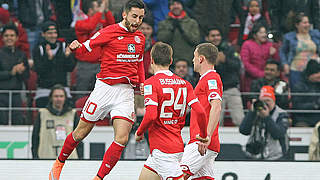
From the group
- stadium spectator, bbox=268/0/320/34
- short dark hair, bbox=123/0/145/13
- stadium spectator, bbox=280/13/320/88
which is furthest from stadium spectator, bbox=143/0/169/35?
short dark hair, bbox=123/0/145/13

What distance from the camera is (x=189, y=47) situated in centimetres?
1155

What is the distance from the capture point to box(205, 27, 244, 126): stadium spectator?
10969 mm

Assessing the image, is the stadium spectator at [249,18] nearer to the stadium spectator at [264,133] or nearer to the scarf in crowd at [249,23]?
the scarf in crowd at [249,23]

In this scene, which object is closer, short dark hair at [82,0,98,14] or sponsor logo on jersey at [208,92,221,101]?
sponsor logo on jersey at [208,92,221,101]

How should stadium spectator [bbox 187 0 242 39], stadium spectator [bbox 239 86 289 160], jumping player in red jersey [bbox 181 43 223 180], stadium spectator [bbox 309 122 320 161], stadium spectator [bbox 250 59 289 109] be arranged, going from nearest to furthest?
jumping player in red jersey [bbox 181 43 223 180] → stadium spectator [bbox 239 86 289 160] → stadium spectator [bbox 309 122 320 161] → stadium spectator [bbox 250 59 289 109] → stadium spectator [bbox 187 0 242 39]

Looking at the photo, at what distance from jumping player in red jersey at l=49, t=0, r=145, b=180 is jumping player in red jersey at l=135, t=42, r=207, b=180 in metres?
0.49

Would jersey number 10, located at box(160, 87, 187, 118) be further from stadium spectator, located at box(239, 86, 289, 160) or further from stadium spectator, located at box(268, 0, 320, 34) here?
stadium spectator, located at box(268, 0, 320, 34)

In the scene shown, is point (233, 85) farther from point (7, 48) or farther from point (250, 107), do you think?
point (7, 48)

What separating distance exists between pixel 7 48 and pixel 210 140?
5.03 m

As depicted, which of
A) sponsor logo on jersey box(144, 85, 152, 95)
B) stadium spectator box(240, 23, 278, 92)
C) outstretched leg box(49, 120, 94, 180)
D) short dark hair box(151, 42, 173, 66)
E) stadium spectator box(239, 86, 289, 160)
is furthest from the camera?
stadium spectator box(240, 23, 278, 92)

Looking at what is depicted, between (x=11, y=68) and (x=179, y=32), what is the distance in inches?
108

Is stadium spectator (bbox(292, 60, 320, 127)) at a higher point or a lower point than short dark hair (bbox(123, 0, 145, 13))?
lower

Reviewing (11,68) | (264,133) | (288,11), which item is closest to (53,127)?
(11,68)

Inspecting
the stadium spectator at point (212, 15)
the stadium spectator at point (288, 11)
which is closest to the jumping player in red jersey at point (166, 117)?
the stadium spectator at point (212, 15)
